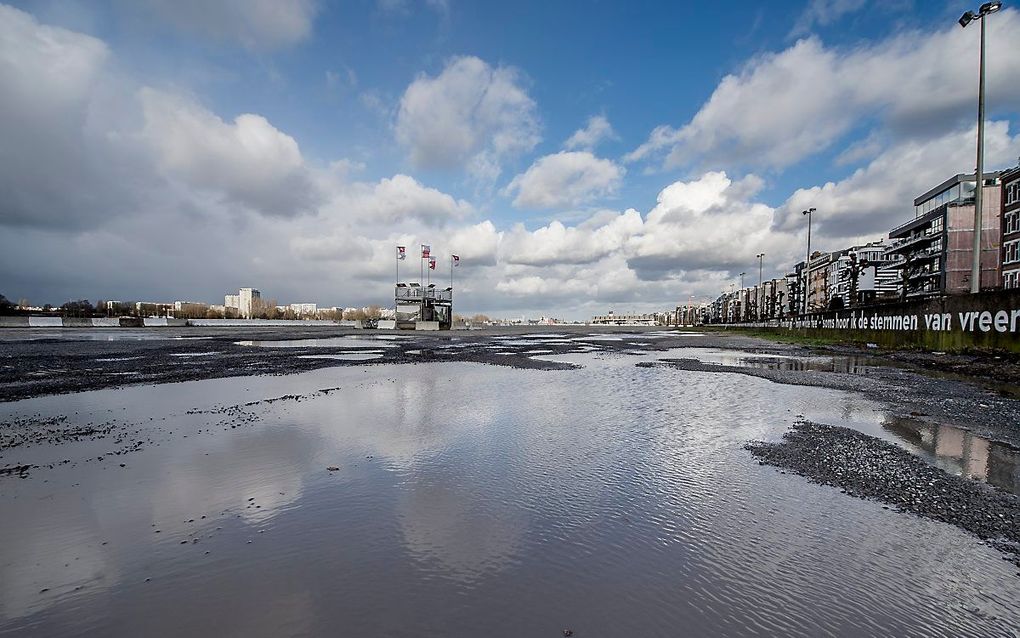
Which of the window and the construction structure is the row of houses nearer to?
the window

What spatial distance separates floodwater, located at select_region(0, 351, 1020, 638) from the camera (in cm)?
274

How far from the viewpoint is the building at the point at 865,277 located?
204 ft

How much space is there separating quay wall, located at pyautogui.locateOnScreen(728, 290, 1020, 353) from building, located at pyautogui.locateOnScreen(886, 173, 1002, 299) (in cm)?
3027

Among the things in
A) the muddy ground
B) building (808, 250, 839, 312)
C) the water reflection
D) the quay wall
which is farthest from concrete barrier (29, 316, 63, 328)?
building (808, 250, 839, 312)

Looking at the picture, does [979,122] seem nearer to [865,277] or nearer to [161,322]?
[865,277]

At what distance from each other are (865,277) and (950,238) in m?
15.3

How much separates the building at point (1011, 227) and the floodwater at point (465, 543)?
72207mm

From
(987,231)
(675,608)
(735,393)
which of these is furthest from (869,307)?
(987,231)

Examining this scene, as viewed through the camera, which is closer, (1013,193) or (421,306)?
(1013,193)

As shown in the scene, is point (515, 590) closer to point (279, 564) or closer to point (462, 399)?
point (279, 564)

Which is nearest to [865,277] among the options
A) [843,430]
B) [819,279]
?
[843,430]

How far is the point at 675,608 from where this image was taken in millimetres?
2822

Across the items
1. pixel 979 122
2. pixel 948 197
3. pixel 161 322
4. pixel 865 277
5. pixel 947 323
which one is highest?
pixel 948 197

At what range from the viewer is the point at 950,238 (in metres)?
66.3
